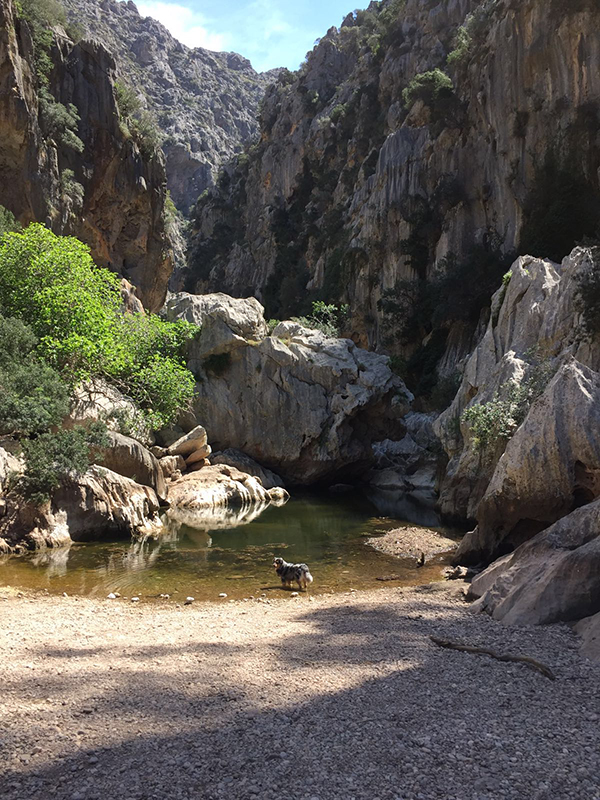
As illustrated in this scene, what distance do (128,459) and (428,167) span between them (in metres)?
37.5

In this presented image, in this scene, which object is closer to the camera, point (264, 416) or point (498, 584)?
point (498, 584)

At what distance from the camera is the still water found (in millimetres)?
10852

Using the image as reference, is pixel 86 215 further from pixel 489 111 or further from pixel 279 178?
pixel 279 178

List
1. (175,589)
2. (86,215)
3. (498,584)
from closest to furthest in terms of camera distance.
Answer: (498,584)
(175,589)
(86,215)

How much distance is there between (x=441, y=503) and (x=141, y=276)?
2735 cm

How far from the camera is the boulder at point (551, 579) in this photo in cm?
695

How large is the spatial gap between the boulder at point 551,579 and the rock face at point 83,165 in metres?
25.4

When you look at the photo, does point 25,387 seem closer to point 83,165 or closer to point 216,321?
point 216,321

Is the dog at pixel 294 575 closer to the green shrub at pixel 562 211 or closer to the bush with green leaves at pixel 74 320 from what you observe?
the bush with green leaves at pixel 74 320

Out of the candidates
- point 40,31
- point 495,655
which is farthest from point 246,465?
point 40,31

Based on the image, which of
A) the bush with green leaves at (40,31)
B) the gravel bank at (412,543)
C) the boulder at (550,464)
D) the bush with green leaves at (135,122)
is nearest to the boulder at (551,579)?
the boulder at (550,464)

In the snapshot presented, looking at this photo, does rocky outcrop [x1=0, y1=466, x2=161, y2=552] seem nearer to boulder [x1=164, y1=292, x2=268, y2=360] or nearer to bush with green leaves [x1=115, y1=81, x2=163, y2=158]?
boulder [x1=164, y1=292, x2=268, y2=360]

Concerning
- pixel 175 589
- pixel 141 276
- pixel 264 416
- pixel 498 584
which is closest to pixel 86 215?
pixel 141 276

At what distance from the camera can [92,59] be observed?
32562 millimetres
